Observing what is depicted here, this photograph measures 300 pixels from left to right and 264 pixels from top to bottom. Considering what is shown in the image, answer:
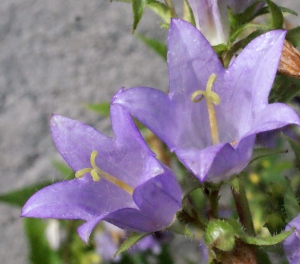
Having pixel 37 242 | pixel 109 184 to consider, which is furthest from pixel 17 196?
pixel 109 184

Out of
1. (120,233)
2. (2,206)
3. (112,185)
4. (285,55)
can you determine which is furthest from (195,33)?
(2,206)

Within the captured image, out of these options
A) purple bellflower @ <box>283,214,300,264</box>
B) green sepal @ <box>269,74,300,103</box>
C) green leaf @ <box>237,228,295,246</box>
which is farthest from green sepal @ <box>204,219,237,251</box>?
green sepal @ <box>269,74,300,103</box>

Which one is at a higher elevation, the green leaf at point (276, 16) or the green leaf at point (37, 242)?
the green leaf at point (276, 16)

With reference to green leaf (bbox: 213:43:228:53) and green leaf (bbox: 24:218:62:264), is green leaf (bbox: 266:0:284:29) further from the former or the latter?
green leaf (bbox: 24:218:62:264)

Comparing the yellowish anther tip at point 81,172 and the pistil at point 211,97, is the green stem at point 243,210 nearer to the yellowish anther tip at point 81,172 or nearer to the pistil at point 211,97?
the pistil at point 211,97

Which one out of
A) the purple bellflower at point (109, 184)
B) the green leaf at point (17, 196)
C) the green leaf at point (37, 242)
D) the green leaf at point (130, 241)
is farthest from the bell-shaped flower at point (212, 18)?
the green leaf at point (37, 242)

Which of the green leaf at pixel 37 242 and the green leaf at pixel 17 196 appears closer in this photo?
the green leaf at pixel 17 196
